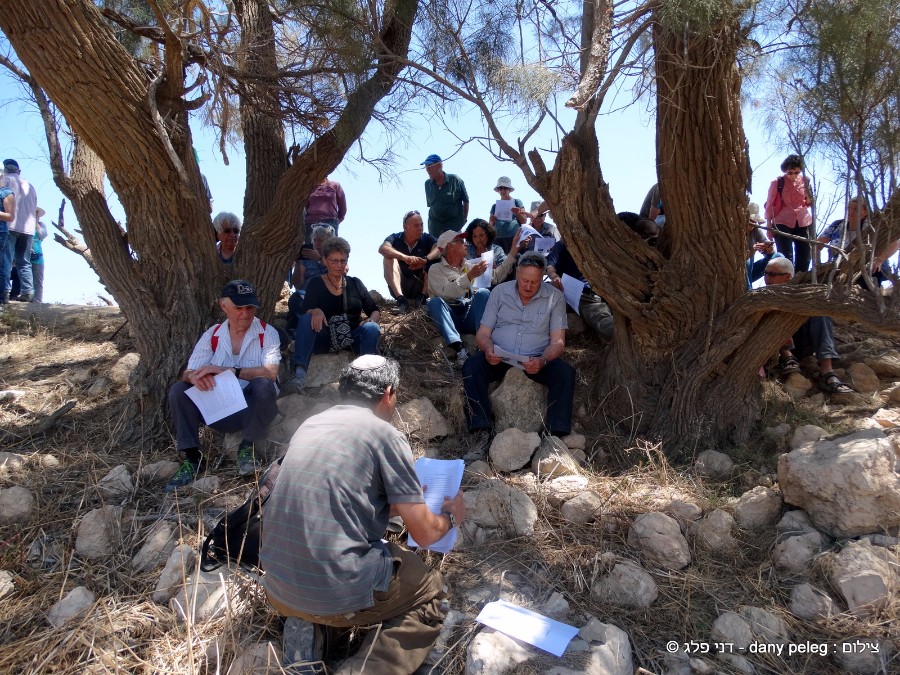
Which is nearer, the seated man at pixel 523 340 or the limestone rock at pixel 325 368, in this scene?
the seated man at pixel 523 340

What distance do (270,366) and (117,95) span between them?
2.01m

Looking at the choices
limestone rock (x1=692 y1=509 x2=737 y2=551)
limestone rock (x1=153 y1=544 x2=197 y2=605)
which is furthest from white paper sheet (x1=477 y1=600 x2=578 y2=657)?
limestone rock (x1=153 y1=544 x2=197 y2=605)

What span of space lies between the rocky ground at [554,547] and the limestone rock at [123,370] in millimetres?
397

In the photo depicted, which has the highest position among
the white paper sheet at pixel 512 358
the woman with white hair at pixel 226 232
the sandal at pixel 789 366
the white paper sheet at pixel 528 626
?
the woman with white hair at pixel 226 232

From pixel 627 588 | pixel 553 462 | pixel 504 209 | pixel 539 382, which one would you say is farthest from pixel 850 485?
pixel 504 209

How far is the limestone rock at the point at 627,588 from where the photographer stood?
3.11 m

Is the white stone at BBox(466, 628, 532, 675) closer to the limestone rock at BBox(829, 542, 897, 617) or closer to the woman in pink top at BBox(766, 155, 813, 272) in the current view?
the limestone rock at BBox(829, 542, 897, 617)

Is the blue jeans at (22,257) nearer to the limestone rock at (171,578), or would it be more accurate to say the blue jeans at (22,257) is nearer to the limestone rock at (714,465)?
the limestone rock at (171,578)

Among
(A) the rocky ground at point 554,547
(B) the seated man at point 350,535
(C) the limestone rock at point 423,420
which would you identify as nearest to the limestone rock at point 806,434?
(A) the rocky ground at point 554,547

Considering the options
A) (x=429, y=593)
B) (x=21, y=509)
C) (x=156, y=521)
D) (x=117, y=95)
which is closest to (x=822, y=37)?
(x=429, y=593)

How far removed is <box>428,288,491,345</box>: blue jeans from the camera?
5496 millimetres

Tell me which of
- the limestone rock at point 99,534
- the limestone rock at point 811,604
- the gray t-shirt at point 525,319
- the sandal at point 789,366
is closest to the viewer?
the limestone rock at point 811,604

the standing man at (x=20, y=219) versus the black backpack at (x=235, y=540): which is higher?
the standing man at (x=20, y=219)

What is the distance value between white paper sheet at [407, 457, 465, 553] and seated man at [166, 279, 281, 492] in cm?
152
